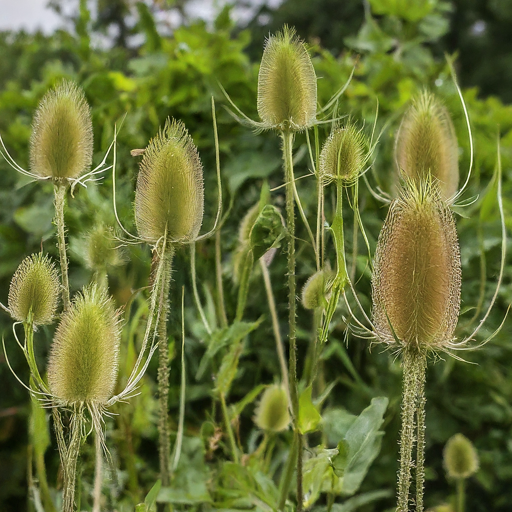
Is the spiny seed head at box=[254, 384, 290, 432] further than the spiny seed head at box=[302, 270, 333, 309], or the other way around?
the spiny seed head at box=[254, 384, 290, 432]

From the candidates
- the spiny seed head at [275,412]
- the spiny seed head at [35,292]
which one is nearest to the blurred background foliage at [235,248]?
the spiny seed head at [275,412]

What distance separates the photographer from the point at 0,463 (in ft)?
2.52

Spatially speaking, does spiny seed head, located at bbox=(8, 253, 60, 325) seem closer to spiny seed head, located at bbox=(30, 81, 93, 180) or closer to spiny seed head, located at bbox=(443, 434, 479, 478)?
spiny seed head, located at bbox=(30, 81, 93, 180)

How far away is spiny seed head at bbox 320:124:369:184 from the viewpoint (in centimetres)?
32

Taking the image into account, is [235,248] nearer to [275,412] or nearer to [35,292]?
[275,412]

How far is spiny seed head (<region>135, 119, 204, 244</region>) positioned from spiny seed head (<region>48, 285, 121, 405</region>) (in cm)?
6

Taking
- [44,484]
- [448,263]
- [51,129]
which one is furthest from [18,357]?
[448,263]

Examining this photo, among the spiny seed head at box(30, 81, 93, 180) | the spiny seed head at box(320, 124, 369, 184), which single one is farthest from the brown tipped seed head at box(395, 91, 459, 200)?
the spiny seed head at box(30, 81, 93, 180)

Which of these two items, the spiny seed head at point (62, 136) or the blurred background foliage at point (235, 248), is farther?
the blurred background foliage at point (235, 248)

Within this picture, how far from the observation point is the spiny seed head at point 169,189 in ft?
1.06

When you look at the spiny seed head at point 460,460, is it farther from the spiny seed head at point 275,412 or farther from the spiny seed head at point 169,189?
the spiny seed head at point 169,189

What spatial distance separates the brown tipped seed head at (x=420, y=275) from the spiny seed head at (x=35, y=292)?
0.19 metres

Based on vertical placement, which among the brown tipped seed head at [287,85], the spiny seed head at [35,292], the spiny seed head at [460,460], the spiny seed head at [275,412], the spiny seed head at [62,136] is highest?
the brown tipped seed head at [287,85]

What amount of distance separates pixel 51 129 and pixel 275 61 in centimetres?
Answer: 14
